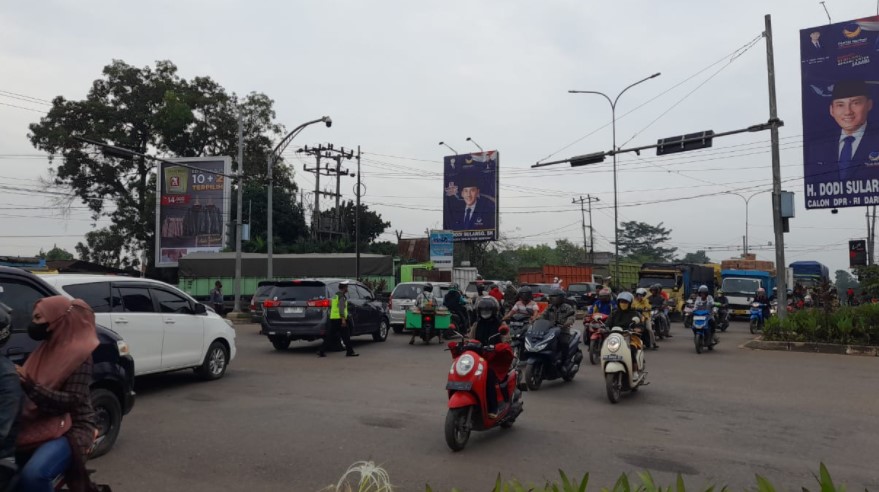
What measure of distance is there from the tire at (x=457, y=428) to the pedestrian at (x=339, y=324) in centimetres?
803

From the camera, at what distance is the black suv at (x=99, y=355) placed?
548cm

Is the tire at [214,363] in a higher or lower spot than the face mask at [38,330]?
lower

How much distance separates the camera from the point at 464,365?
6512 millimetres

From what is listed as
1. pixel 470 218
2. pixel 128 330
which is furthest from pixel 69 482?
pixel 470 218

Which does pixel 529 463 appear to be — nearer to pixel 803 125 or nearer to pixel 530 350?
pixel 530 350

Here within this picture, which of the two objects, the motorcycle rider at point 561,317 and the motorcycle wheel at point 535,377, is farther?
the motorcycle rider at point 561,317

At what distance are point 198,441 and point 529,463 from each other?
3383 mm

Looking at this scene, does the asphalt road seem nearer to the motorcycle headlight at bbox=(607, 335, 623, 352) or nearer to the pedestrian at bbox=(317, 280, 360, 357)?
the motorcycle headlight at bbox=(607, 335, 623, 352)

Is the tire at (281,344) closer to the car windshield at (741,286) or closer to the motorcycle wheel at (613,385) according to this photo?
the motorcycle wheel at (613,385)

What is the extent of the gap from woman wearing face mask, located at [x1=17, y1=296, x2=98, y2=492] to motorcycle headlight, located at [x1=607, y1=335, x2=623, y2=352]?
274 inches

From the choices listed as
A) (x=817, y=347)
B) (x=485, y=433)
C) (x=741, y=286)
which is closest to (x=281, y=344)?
(x=485, y=433)

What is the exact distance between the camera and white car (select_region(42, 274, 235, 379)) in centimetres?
829

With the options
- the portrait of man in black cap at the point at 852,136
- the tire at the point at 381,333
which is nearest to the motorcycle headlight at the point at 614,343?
the tire at the point at 381,333

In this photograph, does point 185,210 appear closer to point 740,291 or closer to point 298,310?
point 298,310
